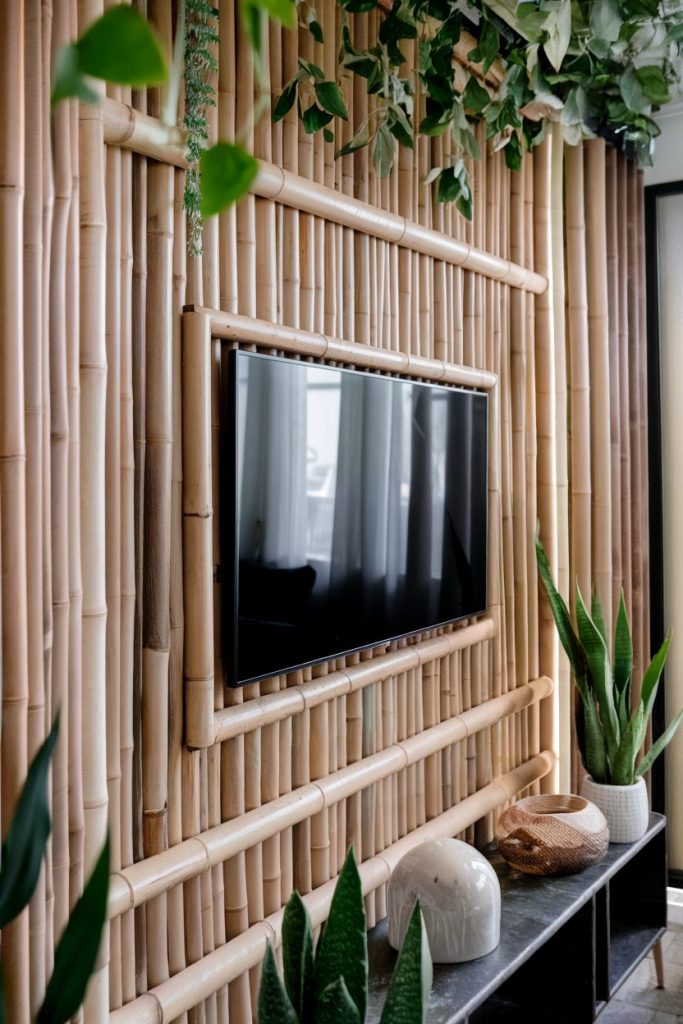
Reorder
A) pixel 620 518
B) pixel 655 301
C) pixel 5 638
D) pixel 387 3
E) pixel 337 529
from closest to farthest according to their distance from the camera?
pixel 5 638, pixel 337 529, pixel 387 3, pixel 620 518, pixel 655 301

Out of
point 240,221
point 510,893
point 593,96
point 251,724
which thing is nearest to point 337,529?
point 251,724

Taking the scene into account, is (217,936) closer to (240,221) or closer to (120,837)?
(120,837)

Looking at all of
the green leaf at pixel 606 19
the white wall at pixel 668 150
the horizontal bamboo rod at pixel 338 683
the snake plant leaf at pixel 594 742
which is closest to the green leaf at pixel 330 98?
the green leaf at pixel 606 19

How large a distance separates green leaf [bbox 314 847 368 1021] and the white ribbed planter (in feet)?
5.01

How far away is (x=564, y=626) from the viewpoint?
2.77 m

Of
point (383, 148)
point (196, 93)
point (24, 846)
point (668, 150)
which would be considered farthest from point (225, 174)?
point (668, 150)

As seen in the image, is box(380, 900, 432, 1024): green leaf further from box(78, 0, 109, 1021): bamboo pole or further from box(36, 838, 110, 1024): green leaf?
box(36, 838, 110, 1024): green leaf

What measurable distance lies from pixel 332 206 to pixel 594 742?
1.69 m

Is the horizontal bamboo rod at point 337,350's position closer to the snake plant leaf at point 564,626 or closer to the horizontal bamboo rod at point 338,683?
the snake plant leaf at point 564,626

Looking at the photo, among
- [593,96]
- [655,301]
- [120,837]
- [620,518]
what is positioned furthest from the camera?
[655,301]

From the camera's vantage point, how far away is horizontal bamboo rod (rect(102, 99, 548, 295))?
1561 mm

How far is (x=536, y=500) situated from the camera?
9.79 ft

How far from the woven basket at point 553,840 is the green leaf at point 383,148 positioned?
65.0 inches

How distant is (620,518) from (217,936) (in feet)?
6.64
